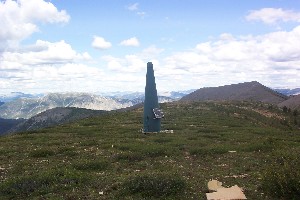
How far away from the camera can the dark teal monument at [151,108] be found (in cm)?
3222

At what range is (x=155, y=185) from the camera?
1356 centimetres

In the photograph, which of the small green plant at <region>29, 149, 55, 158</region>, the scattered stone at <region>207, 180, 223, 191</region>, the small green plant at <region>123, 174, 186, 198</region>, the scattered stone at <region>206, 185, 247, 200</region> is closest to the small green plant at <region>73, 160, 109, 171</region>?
the small green plant at <region>123, 174, 186, 198</region>

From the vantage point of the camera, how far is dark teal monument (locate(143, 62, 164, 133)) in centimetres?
3222

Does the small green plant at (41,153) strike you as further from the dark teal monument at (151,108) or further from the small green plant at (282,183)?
the small green plant at (282,183)

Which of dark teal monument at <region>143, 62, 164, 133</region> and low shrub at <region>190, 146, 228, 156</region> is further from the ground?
dark teal monument at <region>143, 62, 164, 133</region>

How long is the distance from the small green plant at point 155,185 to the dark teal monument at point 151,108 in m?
17.9

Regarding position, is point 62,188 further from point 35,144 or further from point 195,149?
point 35,144

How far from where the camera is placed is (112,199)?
505 inches

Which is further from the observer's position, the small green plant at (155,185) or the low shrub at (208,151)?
the low shrub at (208,151)

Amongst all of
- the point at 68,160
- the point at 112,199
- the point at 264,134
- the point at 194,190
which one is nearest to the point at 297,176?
the point at 194,190

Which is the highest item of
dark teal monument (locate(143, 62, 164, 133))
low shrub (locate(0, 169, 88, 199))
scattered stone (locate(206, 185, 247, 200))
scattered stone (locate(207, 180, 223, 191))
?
dark teal monument (locate(143, 62, 164, 133))

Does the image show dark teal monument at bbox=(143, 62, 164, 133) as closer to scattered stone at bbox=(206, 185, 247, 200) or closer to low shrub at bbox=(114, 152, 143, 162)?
low shrub at bbox=(114, 152, 143, 162)

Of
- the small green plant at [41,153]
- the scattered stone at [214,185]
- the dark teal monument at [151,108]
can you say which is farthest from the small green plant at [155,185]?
the dark teal monument at [151,108]

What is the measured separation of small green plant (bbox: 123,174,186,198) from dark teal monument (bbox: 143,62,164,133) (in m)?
17.9
